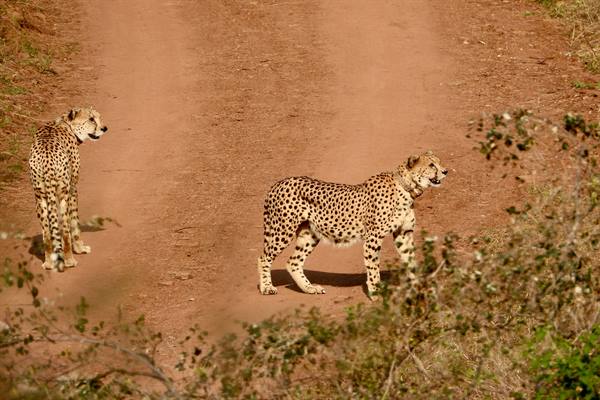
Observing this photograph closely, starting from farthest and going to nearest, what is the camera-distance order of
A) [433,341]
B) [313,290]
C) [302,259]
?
[302,259] < [313,290] < [433,341]

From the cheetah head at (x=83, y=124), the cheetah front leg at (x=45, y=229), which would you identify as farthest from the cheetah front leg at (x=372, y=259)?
the cheetah head at (x=83, y=124)

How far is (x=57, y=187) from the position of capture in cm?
1464

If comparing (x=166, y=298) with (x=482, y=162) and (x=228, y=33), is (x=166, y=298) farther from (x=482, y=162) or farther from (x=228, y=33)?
(x=228, y=33)

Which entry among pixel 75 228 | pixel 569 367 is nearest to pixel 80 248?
pixel 75 228

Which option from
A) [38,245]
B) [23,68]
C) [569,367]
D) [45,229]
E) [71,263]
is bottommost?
[23,68]

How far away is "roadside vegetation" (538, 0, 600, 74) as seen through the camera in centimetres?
2131

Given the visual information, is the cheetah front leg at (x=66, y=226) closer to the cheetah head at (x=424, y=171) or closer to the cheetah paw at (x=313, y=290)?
the cheetah paw at (x=313, y=290)

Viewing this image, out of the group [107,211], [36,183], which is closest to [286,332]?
[36,183]

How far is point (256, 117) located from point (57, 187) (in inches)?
223

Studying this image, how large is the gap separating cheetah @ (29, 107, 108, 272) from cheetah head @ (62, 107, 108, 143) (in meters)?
0.02

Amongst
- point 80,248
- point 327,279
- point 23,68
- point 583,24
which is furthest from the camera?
point 583,24

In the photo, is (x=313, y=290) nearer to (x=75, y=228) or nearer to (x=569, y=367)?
(x=75, y=228)

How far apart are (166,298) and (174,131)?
6042 millimetres

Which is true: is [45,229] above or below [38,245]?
above
